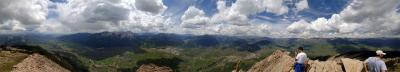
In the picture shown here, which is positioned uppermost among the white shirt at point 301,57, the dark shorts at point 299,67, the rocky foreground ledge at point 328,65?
the white shirt at point 301,57

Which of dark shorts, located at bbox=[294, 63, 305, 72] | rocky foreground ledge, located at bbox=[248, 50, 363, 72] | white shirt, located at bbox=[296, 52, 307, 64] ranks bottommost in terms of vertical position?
rocky foreground ledge, located at bbox=[248, 50, 363, 72]

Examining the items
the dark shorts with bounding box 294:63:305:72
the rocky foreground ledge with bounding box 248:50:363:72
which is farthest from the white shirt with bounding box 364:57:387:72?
the rocky foreground ledge with bounding box 248:50:363:72

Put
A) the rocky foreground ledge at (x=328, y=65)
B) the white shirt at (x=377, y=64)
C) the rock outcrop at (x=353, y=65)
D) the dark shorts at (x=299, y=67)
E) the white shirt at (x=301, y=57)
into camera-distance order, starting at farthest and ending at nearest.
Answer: the rocky foreground ledge at (x=328, y=65)
the rock outcrop at (x=353, y=65)
the dark shorts at (x=299, y=67)
the white shirt at (x=301, y=57)
the white shirt at (x=377, y=64)

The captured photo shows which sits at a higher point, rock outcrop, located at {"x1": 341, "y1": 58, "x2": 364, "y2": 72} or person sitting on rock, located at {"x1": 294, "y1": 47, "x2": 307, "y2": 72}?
person sitting on rock, located at {"x1": 294, "y1": 47, "x2": 307, "y2": 72}

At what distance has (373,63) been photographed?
120ft

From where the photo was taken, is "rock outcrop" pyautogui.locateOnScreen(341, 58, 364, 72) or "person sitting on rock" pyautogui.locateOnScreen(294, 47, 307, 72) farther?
"rock outcrop" pyautogui.locateOnScreen(341, 58, 364, 72)

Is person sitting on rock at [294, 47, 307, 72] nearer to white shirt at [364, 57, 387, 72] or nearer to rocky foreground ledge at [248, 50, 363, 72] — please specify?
rocky foreground ledge at [248, 50, 363, 72]

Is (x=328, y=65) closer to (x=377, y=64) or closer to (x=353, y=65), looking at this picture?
(x=353, y=65)

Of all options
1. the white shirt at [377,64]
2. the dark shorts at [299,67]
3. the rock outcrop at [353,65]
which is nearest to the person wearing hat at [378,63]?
the white shirt at [377,64]

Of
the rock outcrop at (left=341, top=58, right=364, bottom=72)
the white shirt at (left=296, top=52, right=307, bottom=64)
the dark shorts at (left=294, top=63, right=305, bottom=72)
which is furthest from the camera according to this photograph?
the rock outcrop at (left=341, top=58, right=364, bottom=72)

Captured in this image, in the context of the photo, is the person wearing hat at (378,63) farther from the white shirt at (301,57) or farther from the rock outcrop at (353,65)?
the rock outcrop at (353,65)

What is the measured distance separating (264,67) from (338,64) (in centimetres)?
2647

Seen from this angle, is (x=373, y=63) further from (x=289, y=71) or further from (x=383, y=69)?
(x=289, y=71)

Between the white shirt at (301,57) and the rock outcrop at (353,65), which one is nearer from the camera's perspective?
the white shirt at (301,57)
